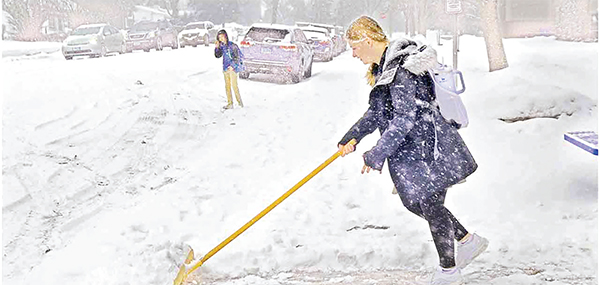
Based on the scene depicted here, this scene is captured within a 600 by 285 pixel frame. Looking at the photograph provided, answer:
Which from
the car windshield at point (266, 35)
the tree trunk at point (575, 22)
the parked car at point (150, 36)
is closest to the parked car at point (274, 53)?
the car windshield at point (266, 35)

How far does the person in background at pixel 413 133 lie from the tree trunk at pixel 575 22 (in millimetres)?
21213

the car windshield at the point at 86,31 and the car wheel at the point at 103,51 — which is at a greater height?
the car windshield at the point at 86,31

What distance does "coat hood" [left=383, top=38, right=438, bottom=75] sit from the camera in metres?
3.41

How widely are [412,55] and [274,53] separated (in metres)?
11.9

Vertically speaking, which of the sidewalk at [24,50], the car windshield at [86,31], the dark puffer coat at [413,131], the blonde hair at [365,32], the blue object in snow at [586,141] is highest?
the car windshield at [86,31]

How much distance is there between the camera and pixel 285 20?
6706 cm

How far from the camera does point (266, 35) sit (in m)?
15.6

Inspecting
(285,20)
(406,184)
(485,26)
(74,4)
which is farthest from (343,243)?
(285,20)

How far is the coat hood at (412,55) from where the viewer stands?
3.41 metres

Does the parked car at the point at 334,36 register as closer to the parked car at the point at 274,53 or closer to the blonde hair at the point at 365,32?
the parked car at the point at 274,53

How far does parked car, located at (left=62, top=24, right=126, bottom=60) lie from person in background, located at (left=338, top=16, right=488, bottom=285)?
65.5 ft

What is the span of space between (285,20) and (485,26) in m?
55.4

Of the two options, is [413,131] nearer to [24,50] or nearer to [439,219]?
[439,219]

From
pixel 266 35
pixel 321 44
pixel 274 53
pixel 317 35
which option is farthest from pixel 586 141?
pixel 317 35
